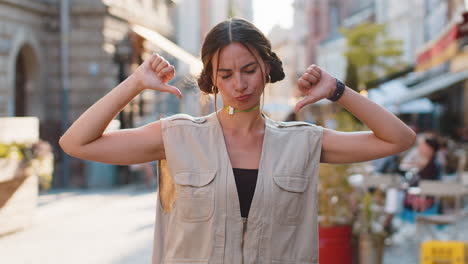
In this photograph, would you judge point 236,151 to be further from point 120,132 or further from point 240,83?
point 120,132

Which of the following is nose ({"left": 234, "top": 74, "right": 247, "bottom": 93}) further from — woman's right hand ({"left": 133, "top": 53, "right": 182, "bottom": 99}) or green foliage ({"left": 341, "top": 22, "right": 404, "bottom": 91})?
green foliage ({"left": 341, "top": 22, "right": 404, "bottom": 91})

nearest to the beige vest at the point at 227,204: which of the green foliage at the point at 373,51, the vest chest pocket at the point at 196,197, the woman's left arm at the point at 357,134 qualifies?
the vest chest pocket at the point at 196,197

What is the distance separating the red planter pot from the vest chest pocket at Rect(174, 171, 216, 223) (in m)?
4.33

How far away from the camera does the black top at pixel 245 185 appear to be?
2.68 meters

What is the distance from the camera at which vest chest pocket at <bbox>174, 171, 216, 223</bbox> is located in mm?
2650

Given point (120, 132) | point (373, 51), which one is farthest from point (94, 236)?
point (373, 51)

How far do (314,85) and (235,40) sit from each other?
33 centimetres

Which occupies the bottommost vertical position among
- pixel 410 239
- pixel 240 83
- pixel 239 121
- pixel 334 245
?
pixel 410 239

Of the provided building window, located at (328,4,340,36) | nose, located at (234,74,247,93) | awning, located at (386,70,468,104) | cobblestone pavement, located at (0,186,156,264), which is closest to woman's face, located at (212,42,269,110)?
nose, located at (234,74,247,93)

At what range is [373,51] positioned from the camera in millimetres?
38250

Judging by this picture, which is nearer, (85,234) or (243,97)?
(243,97)

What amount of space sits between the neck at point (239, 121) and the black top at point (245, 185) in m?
0.18

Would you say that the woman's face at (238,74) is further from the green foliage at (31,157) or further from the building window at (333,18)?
the building window at (333,18)

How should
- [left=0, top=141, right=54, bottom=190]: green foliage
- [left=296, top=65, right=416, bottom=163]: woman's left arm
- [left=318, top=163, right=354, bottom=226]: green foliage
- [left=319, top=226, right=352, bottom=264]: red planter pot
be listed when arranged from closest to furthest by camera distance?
[left=296, top=65, right=416, bottom=163]: woman's left arm → [left=319, top=226, right=352, bottom=264]: red planter pot → [left=318, top=163, right=354, bottom=226]: green foliage → [left=0, top=141, right=54, bottom=190]: green foliage
